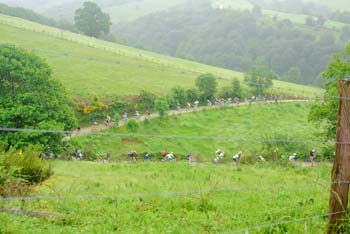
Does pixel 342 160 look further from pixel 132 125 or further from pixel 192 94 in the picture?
pixel 192 94

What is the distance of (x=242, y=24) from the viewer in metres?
132

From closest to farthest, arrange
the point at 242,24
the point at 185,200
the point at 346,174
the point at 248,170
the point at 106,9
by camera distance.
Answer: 1. the point at 346,174
2. the point at 185,200
3. the point at 248,170
4. the point at 242,24
5. the point at 106,9

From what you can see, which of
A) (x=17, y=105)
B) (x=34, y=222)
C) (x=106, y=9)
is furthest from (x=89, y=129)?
(x=106, y=9)

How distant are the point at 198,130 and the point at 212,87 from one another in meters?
8.26

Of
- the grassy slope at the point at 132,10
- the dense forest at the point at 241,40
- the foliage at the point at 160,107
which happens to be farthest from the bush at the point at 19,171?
the grassy slope at the point at 132,10

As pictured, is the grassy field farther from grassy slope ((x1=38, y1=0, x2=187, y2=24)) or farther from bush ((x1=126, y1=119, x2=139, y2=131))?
grassy slope ((x1=38, y1=0, x2=187, y2=24))

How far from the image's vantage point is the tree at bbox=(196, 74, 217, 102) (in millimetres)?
45719

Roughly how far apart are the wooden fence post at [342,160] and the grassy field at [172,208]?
100cm

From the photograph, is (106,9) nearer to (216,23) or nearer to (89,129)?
(216,23)

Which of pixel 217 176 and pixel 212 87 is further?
pixel 212 87

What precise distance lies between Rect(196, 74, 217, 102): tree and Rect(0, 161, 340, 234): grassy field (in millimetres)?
29067

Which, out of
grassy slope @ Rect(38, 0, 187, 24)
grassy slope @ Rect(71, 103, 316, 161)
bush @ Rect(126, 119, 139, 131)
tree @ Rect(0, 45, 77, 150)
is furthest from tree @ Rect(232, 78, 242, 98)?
grassy slope @ Rect(38, 0, 187, 24)

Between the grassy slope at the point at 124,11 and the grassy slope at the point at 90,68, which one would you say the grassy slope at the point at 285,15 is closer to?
the grassy slope at the point at 124,11

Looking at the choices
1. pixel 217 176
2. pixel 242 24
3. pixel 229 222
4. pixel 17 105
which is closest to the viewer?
pixel 229 222
